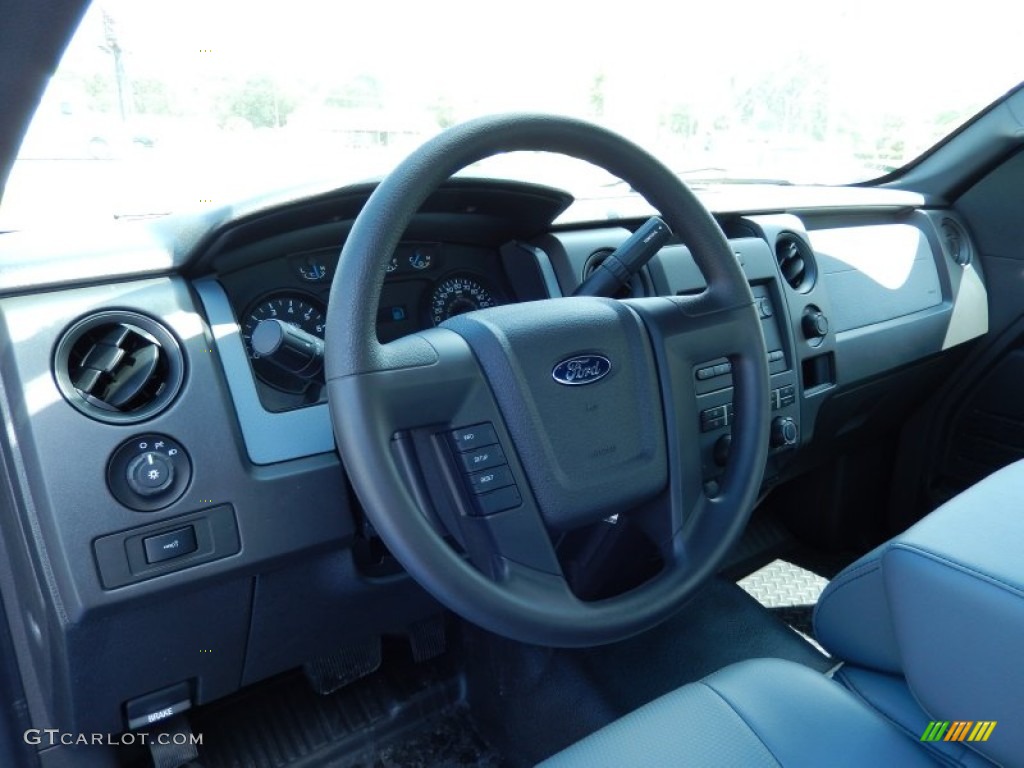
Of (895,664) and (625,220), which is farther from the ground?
(625,220)

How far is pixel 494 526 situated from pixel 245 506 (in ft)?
1.17

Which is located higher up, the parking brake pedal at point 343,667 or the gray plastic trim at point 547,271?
the gray plastic trim at point 547,271

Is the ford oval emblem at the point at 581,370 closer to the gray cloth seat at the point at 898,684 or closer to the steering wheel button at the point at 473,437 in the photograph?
the steering wheel button at the point at 473,437

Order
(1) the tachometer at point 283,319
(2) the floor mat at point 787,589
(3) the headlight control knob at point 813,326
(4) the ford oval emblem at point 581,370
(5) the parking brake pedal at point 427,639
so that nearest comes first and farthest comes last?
(4) the ford oval emblem at point 581,370
(1) the tachometer at point 283,319
(5) the parking brake pedal at point 427,639
(3) the headlight control knob at point 813,326
(2) the floor mat at point 787,589

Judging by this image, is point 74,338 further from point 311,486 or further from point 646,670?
point 646,670

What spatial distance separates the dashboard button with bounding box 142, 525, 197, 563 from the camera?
1.05 metres

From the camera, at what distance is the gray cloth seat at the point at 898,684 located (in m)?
0.84

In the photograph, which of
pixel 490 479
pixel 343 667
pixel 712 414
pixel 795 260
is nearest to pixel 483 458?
pixel 490 479

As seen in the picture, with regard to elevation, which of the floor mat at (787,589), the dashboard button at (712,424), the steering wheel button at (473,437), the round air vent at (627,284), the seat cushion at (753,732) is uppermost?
the round air vent at (627,284)

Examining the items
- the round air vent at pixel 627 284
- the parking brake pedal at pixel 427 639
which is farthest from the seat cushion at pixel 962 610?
the parking brake pedal at pixel 427 639

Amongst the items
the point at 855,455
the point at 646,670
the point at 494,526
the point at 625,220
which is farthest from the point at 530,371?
the point at 855,455

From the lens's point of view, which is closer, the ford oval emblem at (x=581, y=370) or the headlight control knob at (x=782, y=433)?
the ford oval emblem at (x=581, y=370)

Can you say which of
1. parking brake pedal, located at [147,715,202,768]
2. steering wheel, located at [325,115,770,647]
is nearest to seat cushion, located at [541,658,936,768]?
steering wheel, located at [325,115,770,647]

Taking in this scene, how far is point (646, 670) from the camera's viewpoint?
5.30 ft
